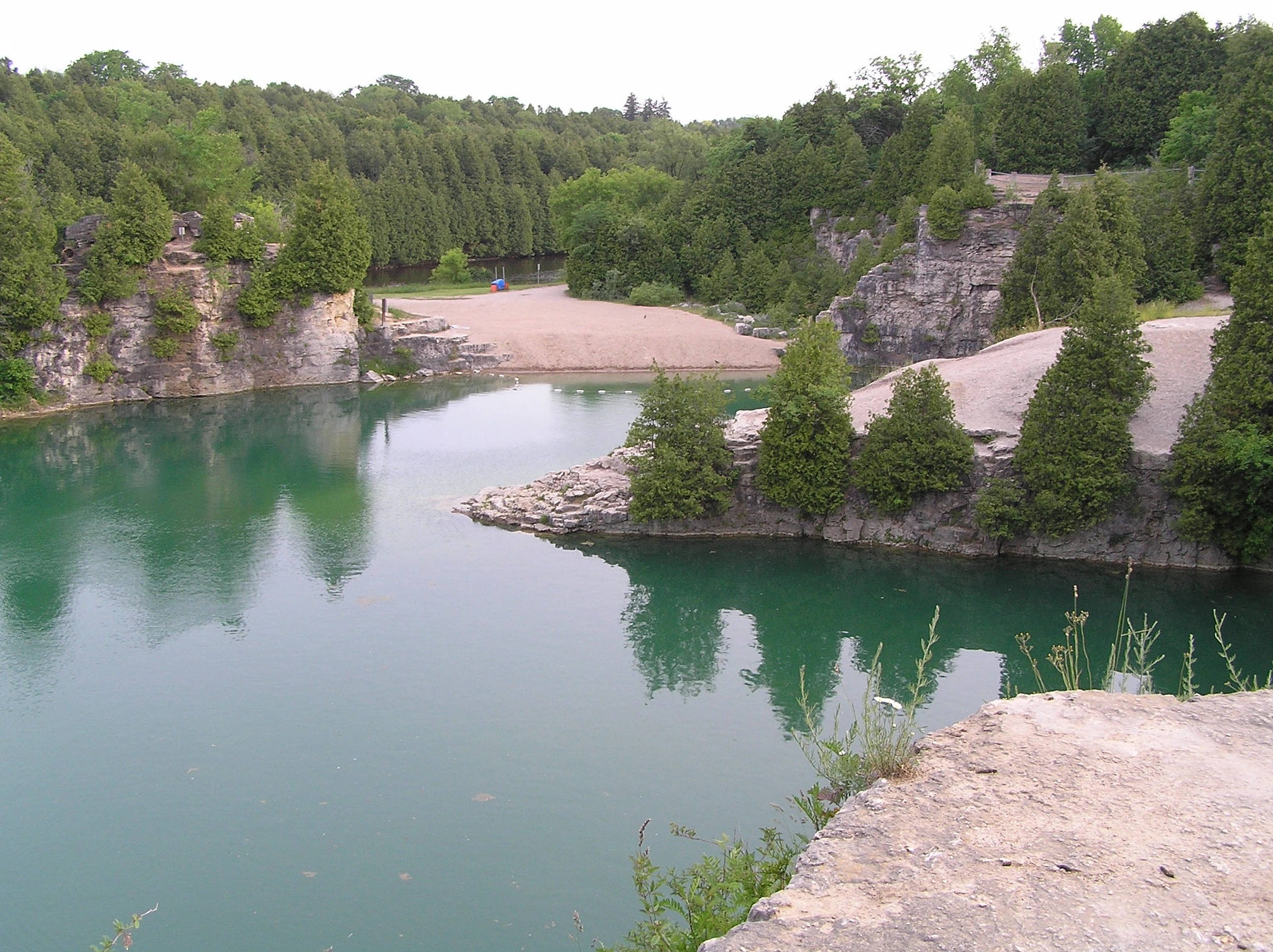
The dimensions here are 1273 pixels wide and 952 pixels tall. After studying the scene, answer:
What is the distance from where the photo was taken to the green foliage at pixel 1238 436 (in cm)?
1802

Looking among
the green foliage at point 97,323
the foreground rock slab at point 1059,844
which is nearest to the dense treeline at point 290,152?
the green foliage at point 97,323

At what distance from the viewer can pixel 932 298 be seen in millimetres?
39594

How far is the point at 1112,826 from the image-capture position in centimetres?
696

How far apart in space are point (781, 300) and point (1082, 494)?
29273 mm

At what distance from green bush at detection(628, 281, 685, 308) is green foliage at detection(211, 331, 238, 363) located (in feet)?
68.2

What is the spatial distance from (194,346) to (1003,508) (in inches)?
1210

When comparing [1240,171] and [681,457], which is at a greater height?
[1240,171]

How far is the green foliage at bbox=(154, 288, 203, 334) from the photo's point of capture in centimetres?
3653

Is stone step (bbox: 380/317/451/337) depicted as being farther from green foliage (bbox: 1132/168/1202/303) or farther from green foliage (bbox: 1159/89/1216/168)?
green foliage (bbox: 1159/89/1216/168)

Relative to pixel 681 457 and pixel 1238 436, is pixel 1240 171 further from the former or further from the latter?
pixel 681 457

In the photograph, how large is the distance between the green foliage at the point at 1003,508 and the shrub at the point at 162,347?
29997 mm

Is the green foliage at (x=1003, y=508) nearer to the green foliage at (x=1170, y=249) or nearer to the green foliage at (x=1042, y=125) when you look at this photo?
the green foliage at (x=1170, y=249)

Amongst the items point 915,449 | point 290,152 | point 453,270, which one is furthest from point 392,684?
point 290,152

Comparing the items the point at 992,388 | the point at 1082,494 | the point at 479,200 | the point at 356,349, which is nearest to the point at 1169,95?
the point at 992,388
